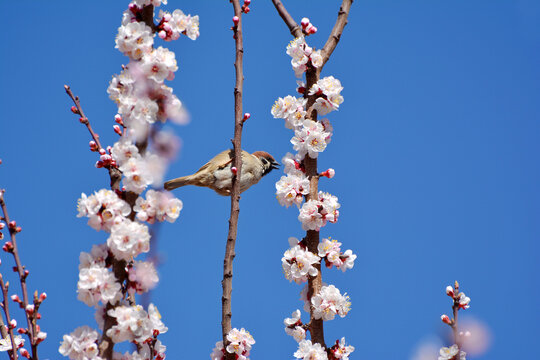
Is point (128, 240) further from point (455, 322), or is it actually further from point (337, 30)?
point (337, 30)

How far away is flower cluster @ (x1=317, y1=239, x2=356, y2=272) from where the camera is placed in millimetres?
4277

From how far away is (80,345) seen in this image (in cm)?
335

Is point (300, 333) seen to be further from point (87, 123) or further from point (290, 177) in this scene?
point (87, 123)

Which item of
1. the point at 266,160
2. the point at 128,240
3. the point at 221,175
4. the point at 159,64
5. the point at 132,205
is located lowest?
the point at 128,240

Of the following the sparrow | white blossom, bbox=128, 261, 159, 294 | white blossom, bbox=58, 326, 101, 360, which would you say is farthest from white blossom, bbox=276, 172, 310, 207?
the sparrow

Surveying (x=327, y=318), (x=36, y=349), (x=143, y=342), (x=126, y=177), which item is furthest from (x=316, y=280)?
(x=36, y=349)

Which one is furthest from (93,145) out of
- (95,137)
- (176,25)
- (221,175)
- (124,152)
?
(221,175)

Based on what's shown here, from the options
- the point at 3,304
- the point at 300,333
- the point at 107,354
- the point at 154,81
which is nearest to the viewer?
the point at 107,354

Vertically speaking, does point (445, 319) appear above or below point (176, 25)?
below

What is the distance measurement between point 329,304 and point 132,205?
1448 mm

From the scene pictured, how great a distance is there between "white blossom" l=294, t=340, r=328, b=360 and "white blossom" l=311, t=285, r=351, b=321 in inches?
8.6

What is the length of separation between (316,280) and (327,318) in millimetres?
264

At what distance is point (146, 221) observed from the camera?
351 cm

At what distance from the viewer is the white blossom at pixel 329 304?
414 cm
